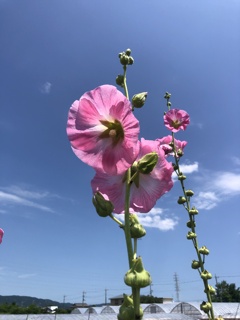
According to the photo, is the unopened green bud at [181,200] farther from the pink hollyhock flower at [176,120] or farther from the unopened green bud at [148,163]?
the unopened green bud at [148,163]

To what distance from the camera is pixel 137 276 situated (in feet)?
2.56

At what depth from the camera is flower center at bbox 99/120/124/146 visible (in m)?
0.98

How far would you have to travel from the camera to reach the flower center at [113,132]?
0.98 meters

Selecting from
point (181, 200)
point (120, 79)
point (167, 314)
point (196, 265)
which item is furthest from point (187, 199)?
point (167, 314)

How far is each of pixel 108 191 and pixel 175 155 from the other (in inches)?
69.7

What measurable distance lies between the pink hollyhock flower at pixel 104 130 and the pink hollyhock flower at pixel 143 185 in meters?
0.07

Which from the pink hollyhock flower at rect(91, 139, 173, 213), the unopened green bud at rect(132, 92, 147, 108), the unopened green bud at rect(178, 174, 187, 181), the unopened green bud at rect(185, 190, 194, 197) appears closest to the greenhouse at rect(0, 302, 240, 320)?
the unopened green bud at rect(185, 190, 194, 197)

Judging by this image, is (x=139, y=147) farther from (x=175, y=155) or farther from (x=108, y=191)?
(x=175, y=155)

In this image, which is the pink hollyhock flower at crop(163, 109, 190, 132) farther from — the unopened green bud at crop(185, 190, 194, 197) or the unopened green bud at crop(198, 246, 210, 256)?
the unopened green bud at crop(198, 246, 210, 256)

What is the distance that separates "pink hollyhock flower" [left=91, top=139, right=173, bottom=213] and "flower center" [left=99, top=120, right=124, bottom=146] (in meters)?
0.07

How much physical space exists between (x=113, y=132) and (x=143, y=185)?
0.21 metres

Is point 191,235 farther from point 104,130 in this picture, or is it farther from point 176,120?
point 104,130

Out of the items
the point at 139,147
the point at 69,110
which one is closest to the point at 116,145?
the point at 139,147

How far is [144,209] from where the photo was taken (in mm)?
1075
